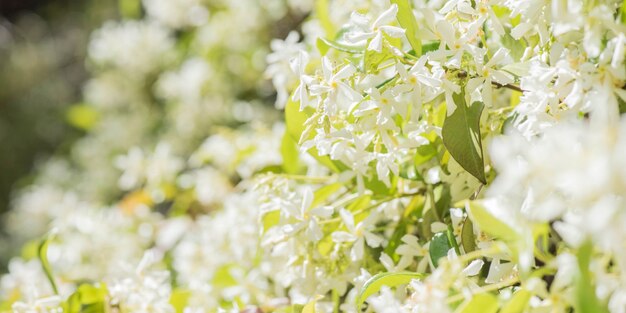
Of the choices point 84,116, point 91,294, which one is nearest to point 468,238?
point 91,294

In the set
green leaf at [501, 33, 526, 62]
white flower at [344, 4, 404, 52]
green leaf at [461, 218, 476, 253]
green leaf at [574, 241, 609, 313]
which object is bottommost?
green leaf at [461, 218, 476, 253]

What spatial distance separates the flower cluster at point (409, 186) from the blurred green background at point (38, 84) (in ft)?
4.74

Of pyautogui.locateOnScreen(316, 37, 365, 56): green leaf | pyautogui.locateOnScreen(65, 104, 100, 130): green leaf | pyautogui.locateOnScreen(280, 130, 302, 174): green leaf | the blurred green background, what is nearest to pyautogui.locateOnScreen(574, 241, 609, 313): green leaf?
pyautogui.locateOnScreen(316, 37, 365, 56): green leaf

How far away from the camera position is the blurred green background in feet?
8.04

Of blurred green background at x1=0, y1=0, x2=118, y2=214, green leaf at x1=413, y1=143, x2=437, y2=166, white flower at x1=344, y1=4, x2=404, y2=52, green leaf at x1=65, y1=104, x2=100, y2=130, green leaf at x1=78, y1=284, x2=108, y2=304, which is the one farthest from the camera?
blurred green background at x1=0, y1=0, x2=118, y2=214

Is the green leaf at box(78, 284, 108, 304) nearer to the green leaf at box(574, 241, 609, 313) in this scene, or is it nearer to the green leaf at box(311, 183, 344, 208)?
the green leaf at box(311, 183, 344, 208)

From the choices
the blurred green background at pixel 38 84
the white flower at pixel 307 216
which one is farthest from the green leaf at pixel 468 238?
the blurred green background at pixel 38 84

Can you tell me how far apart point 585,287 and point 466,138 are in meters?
0.19

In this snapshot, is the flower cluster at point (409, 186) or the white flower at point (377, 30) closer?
the flower cluster at point (409, 186)

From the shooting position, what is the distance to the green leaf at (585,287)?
33 cm

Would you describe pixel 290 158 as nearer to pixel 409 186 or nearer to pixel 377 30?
pixel 409 186

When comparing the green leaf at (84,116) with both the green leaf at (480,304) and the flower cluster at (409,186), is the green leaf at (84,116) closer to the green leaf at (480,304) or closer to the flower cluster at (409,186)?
the flower cluster at (409,186)

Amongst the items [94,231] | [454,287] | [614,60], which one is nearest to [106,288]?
[94,231]

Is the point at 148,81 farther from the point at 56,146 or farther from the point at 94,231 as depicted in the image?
the point at 56,146
